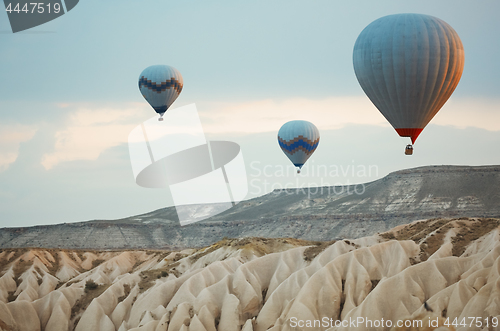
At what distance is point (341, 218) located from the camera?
440ft

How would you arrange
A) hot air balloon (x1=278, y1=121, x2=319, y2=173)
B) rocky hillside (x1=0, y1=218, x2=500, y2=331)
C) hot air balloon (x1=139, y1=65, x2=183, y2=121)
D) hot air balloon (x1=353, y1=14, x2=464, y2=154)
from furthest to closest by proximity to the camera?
hot air balloon (x1=278, y1=121, x2=319, y2=173) → hot air balloon (x1=139, y1=65, x2=183, y2=121) → hot air balloon (x1=353, y1=14, x2=464, y2=154) → rocky hillside (x1=0, y1=218, x2=500, y2=331)

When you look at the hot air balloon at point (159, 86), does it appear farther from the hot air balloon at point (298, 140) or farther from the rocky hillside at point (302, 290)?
the rocky hillside at point (302, 290)

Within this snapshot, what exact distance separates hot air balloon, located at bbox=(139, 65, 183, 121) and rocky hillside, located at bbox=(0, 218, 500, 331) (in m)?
18.7

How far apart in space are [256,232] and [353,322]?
93.7 meters

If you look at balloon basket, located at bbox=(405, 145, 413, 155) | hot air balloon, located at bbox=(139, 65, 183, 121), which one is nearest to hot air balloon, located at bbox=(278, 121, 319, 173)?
hot air balloon, located at bbox=(139, 65, 183, 121)

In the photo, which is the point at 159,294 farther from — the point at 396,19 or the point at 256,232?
the point at 256,232

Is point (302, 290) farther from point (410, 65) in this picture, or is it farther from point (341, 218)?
point (341, 218)

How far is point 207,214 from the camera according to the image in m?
187

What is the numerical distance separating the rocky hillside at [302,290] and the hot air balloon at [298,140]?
465 inches

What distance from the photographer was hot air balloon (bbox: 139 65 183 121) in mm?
73500

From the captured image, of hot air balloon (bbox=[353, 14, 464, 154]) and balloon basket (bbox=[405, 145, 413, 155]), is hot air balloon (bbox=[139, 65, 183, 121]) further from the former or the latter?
balloon basket (bbox=[405, 145, 413, 155])

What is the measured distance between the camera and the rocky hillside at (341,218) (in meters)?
131

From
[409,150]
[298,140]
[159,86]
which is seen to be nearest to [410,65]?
[409,150]

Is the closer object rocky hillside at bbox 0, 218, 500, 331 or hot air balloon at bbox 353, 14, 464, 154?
rocky hillside at bbox 0, 218, 500, 331
